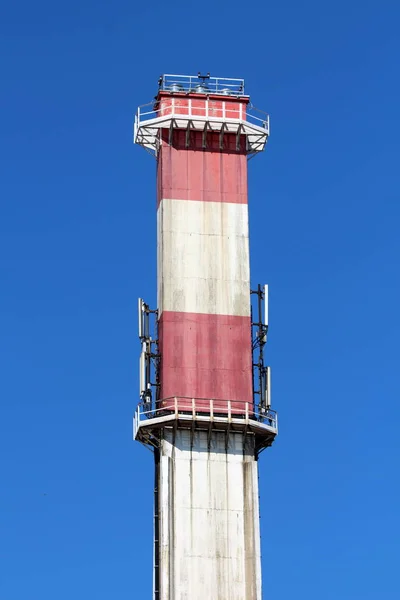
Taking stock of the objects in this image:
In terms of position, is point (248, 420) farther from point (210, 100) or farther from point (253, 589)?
point (210, 100)

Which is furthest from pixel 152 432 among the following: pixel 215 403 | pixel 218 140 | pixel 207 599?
pixel 218 140

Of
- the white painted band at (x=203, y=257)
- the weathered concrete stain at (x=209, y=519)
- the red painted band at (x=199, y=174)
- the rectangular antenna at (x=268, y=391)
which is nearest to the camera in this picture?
the weathered concrete stain at (x=209, y=519)

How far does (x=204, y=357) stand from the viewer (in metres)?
115

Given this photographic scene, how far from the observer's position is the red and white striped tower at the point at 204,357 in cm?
11038

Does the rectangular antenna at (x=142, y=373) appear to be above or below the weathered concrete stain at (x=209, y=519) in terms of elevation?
above

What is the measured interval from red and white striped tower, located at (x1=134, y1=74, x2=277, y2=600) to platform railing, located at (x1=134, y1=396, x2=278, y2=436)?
0.31ft

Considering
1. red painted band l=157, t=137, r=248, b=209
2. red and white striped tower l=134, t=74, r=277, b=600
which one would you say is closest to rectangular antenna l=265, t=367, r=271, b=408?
red and white striped tower l=134, t=74, r=277, b=600

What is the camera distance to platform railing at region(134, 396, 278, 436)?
11288 centimetres

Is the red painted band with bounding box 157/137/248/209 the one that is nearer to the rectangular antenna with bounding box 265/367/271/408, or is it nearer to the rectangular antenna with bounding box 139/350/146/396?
the rectangular antenna with bounding box 139/350/146/396

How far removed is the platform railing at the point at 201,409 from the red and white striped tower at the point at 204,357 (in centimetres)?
9

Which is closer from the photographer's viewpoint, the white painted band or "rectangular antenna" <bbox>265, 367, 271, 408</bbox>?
"rectangular antenna" <bbox>265, 367, 271, 408</bbox>

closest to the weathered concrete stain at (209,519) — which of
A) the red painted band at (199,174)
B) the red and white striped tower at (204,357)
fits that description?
the red and white striped tower at (204,357)

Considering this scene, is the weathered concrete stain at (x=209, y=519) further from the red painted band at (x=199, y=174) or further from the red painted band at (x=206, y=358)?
the red painted band at (x=199, y=174)

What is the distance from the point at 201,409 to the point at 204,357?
12.6ft
